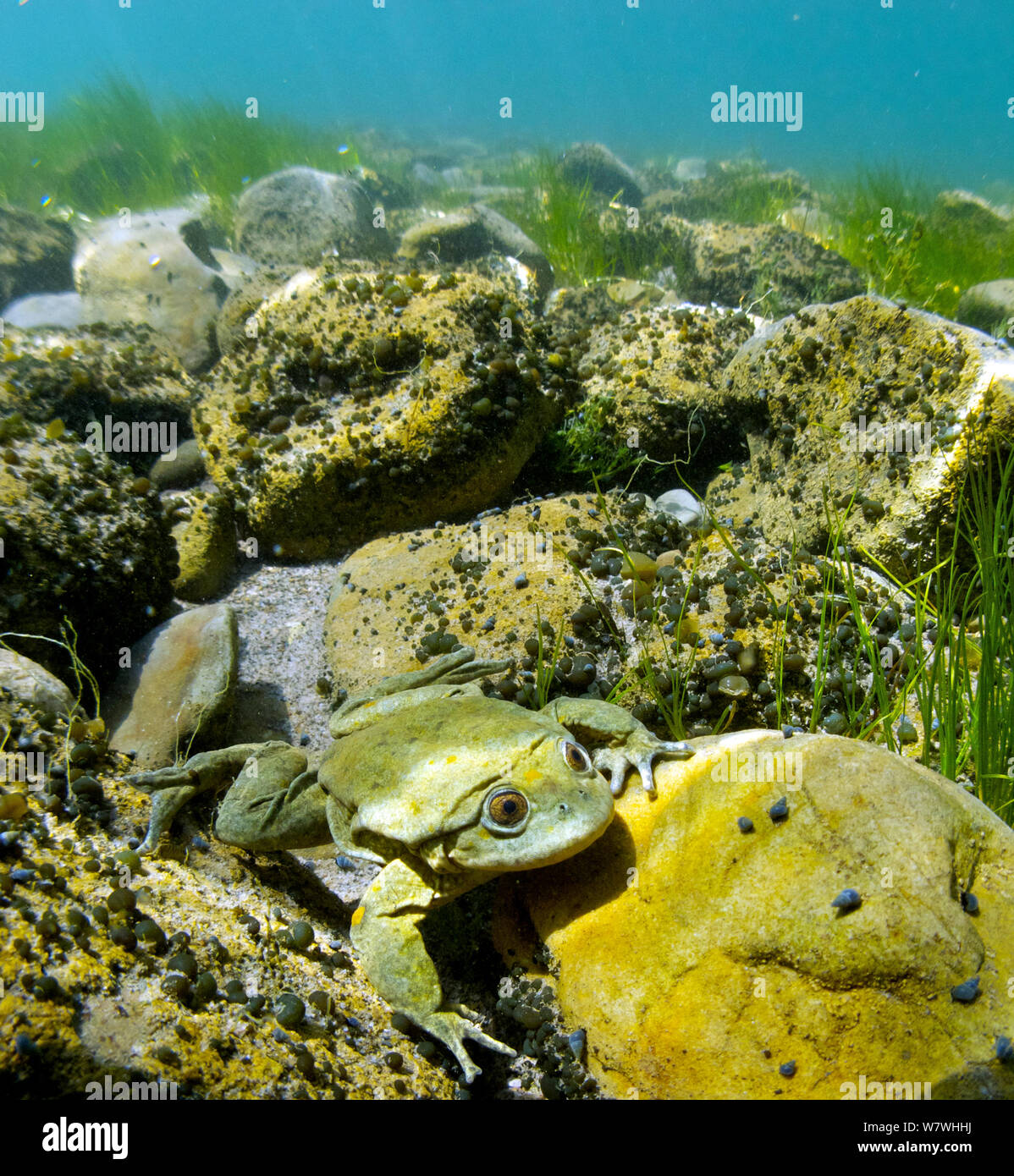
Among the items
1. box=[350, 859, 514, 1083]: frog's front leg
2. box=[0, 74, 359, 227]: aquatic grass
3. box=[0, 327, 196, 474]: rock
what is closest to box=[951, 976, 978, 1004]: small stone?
box=[350, 859, 514, 1083]: frog's front leg

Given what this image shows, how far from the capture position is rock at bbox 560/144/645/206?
22797mm

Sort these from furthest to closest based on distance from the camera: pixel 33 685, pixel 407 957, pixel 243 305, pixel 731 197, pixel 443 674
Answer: pixel 731 197 < pixel 243 305 < pixel 443 674 < pixel 33 685 < pixel 407 957

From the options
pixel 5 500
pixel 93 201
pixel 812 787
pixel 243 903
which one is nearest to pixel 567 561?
pixel 812 787

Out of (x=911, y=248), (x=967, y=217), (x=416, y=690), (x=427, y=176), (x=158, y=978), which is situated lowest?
(x=158, y=978)

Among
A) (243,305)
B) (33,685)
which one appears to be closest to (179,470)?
(243,305)

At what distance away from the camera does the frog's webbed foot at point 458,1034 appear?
2791 millimetres

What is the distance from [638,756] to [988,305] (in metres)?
12.0

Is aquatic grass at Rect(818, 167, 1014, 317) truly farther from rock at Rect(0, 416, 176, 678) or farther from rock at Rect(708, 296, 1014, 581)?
rock at Rect(0, 416, 176, 678)

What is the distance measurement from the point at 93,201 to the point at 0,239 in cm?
781

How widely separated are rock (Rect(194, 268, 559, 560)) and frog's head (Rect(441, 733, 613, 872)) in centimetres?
405

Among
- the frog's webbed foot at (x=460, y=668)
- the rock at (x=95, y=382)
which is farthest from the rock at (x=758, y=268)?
the rock at (x=95, y=382)

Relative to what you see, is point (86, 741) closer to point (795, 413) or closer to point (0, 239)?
point (795, 413)

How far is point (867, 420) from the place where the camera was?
17.5 ft

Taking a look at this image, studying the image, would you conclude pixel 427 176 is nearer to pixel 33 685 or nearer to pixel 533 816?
pixel 33 685
